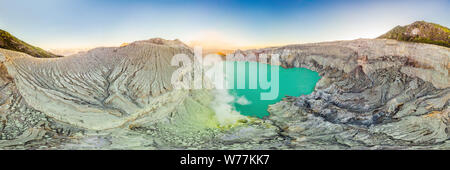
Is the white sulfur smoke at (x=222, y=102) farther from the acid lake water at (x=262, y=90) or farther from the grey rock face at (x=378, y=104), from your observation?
the grey rock face at (x=378, y=104)

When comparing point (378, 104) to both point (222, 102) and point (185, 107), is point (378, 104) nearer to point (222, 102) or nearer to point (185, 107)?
point (222, 102)

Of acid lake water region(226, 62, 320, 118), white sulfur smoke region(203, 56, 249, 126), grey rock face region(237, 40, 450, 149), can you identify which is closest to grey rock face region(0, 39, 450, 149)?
grey rock face region(237, 40, 450, 149)

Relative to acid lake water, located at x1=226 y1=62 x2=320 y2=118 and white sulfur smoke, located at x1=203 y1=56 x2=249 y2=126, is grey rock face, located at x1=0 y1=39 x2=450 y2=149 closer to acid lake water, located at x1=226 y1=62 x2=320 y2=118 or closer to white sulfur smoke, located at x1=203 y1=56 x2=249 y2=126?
white sulfur smoke, located at x1=203 y1=56 x2=249 y2=126

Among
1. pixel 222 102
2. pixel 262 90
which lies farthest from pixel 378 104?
pixel 222 102

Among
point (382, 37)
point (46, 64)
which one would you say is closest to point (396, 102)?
point (382, 37)

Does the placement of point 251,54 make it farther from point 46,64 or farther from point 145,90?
point 46,64

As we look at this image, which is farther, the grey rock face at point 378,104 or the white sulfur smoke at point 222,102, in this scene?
the white sulfur smoke at point 222,102

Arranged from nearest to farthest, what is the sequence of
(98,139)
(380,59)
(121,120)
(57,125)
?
(98,139), (57,125), (121,120), (380,59)

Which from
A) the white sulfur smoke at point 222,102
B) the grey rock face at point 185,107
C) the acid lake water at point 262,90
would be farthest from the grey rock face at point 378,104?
the white sulfur smoke at point 222,102

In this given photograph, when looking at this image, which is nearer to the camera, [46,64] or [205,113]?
[46,64]

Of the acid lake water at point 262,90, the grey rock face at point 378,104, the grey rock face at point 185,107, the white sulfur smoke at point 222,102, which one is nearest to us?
the grey rock face at point 185,107

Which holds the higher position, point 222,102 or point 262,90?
point 262,90
